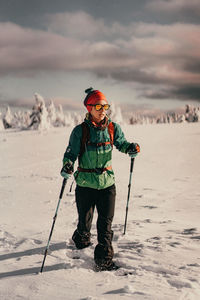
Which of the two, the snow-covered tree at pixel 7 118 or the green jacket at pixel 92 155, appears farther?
the snow-covered tree at pixel 7 118

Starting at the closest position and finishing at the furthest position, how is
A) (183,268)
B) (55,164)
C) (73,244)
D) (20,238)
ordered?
(183,268) → (73,244) → (20,238) → (55,164)

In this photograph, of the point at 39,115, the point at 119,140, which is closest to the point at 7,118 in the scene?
the point at 39,115

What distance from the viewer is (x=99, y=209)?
3801 mm

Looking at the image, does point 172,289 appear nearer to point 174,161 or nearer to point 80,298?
point 80,298

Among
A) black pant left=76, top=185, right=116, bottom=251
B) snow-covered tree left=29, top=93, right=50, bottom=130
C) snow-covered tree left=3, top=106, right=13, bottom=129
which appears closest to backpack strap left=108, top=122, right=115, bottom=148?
black pant left=76, top=185, right=116, bottom=251

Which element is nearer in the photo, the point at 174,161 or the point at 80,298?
the point at 80,298

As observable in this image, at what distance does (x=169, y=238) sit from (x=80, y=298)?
6.56ft

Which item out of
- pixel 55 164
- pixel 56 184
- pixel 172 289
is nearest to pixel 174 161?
pixel 55 164

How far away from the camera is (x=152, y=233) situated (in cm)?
462

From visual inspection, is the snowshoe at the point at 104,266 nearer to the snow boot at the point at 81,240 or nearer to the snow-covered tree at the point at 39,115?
the snow boot at the point at 81,240

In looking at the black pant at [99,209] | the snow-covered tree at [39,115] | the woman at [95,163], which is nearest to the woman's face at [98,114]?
the woman at [95,163]

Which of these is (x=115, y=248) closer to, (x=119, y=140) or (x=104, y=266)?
(x=104, y=266)

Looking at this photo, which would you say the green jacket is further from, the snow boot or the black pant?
the snow boot

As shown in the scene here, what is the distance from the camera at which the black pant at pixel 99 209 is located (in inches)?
145
